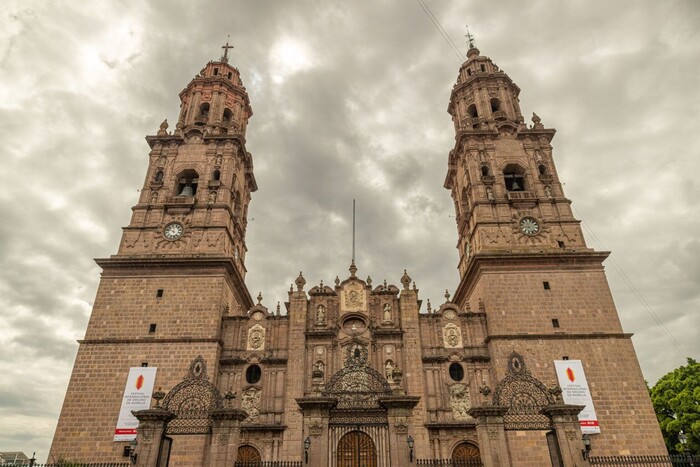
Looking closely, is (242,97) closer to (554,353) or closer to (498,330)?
(498,330)

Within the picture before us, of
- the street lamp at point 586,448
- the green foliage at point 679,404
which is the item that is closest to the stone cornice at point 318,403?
the street lamp at point 586,448

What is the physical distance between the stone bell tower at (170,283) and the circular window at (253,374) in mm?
1937

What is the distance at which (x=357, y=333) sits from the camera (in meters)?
29.6

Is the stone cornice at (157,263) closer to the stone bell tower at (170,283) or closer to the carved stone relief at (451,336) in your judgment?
the stone bell tower at (170,283)

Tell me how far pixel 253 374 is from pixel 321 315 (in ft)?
17.8

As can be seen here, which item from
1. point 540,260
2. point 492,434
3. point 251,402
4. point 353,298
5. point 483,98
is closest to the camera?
point 492,434

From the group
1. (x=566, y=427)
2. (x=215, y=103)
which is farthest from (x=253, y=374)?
(x=215, y=103)

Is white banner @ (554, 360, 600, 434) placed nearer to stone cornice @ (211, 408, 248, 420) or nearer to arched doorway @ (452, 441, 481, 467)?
arched doorway @ (452, 441, 481, 467)

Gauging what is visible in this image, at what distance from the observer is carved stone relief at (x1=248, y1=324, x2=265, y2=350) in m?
29.2

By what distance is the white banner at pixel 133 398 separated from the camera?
25156 millimetres

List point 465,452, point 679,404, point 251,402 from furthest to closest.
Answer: point 679,404
point 251,402
point 465,452

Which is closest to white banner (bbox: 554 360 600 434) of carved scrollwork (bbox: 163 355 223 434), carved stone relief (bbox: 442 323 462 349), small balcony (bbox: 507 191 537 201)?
carved stone relief (bbox: 442 323 462 349)

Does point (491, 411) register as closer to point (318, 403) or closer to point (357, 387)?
point (357, 387)

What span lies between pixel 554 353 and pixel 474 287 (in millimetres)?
7041
